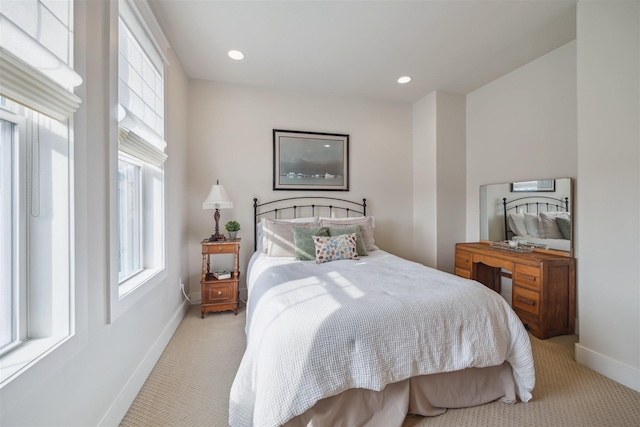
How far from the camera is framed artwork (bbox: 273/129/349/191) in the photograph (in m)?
3.40

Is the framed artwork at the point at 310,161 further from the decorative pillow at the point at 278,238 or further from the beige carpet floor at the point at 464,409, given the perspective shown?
the beige carpet floor at the point at 464,409

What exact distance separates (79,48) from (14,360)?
49.4 inches

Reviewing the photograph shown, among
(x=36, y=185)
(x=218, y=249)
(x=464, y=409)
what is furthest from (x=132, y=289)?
(x=464, y=409)

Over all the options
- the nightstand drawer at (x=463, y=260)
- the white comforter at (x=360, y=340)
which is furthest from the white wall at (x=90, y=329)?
the nightstand drawer at (x=463, y=260)

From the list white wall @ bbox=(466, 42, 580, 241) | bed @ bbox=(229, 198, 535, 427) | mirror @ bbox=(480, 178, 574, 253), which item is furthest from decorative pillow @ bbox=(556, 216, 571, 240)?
bed @ bbox=(229, 198, 535, 427)

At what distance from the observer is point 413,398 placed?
55.7 inches

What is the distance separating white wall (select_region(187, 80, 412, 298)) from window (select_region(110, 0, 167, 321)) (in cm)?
96

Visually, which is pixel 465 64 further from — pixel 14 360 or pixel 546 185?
pixel 14 360

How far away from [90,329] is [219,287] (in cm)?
164

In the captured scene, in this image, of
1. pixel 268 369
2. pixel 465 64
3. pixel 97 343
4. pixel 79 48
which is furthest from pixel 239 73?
pixel 268 369

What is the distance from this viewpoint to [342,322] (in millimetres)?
1255

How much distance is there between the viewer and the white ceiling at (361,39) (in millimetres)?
2033

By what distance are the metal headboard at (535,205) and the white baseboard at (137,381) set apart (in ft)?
12.1

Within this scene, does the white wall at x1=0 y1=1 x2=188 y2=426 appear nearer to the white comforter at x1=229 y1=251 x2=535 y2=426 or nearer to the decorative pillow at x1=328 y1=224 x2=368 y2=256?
the white comforter at x1=229 y1=251 x2=535 y2=426
